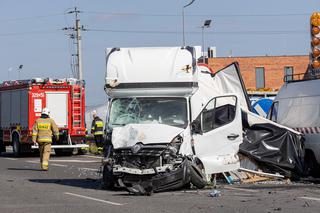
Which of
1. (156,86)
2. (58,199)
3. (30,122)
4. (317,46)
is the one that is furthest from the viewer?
(30,122)

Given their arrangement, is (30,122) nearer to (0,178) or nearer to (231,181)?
(0,178)

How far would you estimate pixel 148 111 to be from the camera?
13648mm

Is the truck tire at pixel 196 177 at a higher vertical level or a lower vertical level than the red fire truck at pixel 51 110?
lower

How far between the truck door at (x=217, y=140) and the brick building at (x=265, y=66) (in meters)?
61.2

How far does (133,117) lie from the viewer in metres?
13.7

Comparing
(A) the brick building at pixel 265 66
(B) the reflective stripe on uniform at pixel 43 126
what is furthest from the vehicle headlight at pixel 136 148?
(A) the brick building at pixel 265 66

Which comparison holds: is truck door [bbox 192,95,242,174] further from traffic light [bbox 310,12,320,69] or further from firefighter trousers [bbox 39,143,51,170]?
firefighter trousers [bbox 39,143,51,170]

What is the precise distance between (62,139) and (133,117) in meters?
13.5

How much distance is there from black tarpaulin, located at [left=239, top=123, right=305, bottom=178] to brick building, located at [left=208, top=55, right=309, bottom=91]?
59397 mm

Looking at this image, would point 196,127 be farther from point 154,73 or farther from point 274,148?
point 274,148

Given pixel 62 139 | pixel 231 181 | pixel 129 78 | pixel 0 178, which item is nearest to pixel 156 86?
pixel 129 78

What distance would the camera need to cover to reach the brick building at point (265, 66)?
74.5m

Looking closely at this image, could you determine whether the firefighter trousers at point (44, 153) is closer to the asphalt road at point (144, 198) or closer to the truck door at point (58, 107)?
the asphalt road at point (144, 198)

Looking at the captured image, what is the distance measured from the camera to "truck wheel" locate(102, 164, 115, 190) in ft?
43.2
